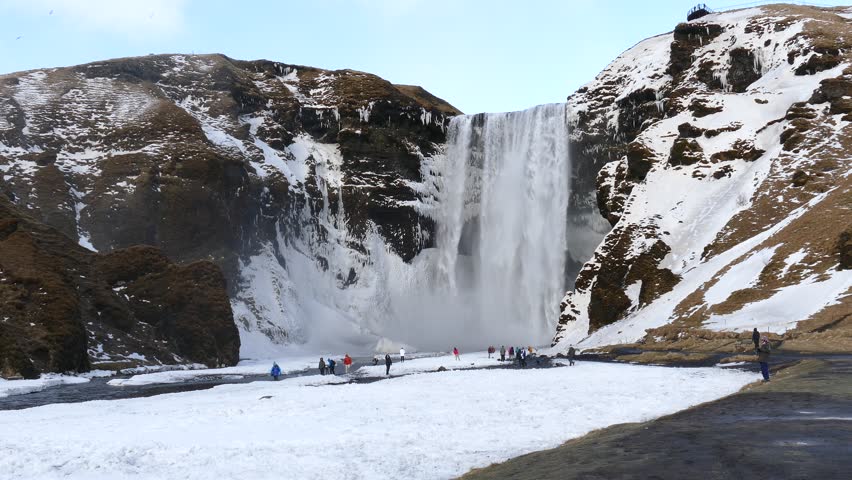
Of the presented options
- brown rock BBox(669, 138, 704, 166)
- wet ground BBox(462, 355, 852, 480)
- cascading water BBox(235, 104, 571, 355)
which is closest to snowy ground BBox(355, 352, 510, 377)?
wet ground BBox(462, 355, 852, 480)

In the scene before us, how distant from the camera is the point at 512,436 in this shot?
1633cm

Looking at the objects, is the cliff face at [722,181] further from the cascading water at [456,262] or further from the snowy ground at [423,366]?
the snowy ground at [423,366]

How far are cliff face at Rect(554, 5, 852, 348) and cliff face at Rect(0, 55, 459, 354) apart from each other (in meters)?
30.0

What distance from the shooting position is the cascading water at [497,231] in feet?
284

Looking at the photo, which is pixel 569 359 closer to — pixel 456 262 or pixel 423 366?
pixel 423 366

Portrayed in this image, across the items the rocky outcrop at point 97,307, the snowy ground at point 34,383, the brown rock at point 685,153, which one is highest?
the brown rock at point 685,153

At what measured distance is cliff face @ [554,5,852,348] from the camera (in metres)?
47.2

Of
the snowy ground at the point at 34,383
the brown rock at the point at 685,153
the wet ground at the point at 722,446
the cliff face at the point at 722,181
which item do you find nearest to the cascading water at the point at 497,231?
the cliff face at the point at 722,181

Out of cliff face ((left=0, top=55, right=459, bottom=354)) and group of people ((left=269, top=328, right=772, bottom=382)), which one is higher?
cliff face ((left=0, top=55, right=459, bottom=354))

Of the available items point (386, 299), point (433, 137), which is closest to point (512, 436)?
point (386, 299)

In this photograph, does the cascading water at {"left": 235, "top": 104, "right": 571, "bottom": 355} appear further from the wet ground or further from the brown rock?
the wet ground

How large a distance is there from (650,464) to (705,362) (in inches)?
1060

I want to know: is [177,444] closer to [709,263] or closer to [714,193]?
[709,263]

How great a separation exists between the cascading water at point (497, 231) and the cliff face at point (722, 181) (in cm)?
625
